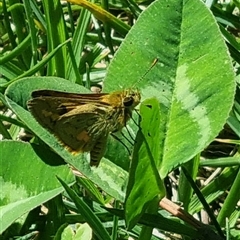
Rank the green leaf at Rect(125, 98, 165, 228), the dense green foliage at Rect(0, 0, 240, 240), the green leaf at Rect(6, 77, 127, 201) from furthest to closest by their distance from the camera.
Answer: the green leaf at Rect(6, 77, 127, 201) < the dense green foliage at Rect(0, 0, 240, 240) < the green leaf at Rect(125, 98, 165, 228)

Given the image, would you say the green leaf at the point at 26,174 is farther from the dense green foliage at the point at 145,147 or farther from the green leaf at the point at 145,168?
the green leaf at the point at 145,168

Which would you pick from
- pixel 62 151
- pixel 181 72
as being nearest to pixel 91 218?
pixel 62 151

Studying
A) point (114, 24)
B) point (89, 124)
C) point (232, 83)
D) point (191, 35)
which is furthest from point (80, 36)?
point (232, 83)

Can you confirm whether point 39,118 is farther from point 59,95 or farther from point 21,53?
point 21,53

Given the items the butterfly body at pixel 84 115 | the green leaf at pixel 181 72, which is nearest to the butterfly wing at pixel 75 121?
the butterfly body at pixel 84 115

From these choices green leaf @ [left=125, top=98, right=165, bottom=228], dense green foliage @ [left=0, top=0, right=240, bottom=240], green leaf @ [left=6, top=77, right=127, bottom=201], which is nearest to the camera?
green leaf @ [left=125, top=98, right=165, bottom=228]

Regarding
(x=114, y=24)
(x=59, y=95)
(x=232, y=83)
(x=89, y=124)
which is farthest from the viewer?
(x=114, y=24)

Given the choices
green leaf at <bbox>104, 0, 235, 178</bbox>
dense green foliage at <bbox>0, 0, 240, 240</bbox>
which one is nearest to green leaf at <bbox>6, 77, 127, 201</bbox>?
dense green foliage at <bbox>0, 0, 240, 240</bbox>

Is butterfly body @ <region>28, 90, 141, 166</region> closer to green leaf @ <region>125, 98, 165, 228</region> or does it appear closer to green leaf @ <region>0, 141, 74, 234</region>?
green leaf @ <region>0, 141, 74, 234</region>

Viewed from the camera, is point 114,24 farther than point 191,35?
Yes
